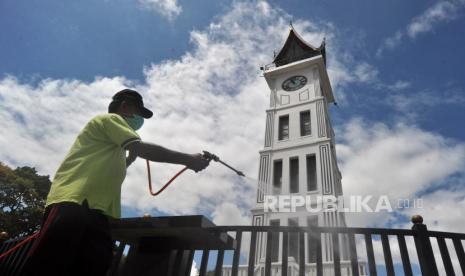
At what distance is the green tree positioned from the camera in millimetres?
23641

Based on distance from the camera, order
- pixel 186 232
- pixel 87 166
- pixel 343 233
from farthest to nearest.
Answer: pixel 343 233 → pixel 186 232 → pixel 87 166

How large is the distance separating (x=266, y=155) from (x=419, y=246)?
17.6 m

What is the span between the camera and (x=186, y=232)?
249 cm

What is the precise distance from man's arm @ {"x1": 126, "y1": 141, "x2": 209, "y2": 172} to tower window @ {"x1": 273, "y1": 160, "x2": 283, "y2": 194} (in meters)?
16.7

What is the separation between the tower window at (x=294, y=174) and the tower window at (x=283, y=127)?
221 cm

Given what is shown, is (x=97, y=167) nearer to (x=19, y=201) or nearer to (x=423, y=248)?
(x=423, y=248)

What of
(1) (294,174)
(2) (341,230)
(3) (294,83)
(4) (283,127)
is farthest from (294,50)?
(2) (341,230)

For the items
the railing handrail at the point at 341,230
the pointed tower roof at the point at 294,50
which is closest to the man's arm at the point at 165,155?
the railing handrail at the point at 341,230

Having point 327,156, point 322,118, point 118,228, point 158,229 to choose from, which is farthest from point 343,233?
point 322,118

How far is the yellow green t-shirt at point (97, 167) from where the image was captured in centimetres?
175

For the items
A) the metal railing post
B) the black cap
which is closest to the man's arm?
the black cap

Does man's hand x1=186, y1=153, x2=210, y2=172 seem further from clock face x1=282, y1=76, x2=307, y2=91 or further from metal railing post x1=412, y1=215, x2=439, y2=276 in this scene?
clock face x1=282, y1=76, x2=307, y2=91

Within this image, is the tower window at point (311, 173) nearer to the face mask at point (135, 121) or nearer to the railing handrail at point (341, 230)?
the railing handrail at point (341, 230)

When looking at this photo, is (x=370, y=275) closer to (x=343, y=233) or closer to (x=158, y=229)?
(x=343, y=233)
